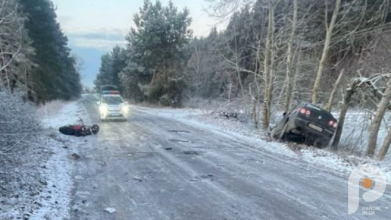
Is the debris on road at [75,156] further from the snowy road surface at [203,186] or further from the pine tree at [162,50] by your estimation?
the pine tree at [162,50]

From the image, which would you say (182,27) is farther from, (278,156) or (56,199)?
(56,199)

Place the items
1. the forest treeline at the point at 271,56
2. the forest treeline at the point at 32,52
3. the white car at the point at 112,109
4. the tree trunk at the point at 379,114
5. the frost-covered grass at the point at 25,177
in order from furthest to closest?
the forest treeline at the point at 32,52
the white car at the point at 112,109
the forest treeline at the point at 271,56
the tree trunk at the point at 379,114
the frost-covered grass at the point at 25,177

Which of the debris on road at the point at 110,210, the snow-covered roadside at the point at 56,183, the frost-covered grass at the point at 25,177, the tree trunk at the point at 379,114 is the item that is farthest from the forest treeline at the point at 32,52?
the tree trunk at the point at 379,114

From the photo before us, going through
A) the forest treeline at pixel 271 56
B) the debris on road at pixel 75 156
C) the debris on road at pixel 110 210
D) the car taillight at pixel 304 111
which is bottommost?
the debris on road at pixel 75 156

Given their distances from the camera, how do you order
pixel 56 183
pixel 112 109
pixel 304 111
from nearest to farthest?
pixel 56 183 < pixel 304 111 < pixel 112 109

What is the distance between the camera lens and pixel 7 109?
19.6 feet

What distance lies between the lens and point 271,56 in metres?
16.6

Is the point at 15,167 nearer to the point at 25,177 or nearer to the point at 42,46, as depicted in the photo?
the point at 25,177

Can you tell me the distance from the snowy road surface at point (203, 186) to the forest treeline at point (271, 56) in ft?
19.5

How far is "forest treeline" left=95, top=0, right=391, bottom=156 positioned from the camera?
13.5 meters

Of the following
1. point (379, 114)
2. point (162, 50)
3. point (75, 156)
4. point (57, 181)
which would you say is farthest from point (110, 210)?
point (162, 50)

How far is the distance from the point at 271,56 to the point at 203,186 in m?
12.2

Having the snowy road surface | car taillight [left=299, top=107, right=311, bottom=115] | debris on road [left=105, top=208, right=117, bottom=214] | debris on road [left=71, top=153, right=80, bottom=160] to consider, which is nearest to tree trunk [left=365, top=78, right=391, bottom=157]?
car taillight [left=299, top=107, right=311, bottom=115]

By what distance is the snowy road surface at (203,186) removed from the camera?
15.5 ft
